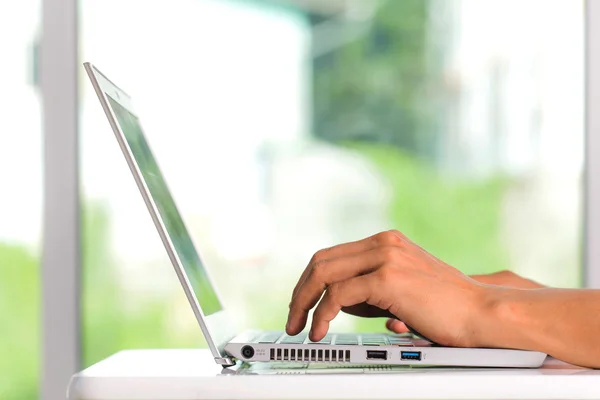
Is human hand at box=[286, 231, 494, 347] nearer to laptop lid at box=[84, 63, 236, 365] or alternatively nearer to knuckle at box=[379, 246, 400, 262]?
knuckle at box=[379, 246, 400, 262]

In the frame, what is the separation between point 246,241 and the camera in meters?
2.15

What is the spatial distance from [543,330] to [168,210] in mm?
573

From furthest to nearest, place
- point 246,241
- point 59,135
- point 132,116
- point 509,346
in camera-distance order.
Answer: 1. point 246,241
2. point 59,135
3. point 132,116
4. point 509,346

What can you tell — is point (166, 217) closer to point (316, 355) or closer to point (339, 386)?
point (316, 355)

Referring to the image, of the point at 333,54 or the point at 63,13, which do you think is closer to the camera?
the point at 63,13

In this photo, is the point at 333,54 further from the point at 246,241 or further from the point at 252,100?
the point at 246,241

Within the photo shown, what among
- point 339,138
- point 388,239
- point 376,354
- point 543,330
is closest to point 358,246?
point 388,239

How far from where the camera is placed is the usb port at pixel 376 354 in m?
0.99

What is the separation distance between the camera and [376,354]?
39.1 inches

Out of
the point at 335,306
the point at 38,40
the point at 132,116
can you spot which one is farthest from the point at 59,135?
the point at 335,306

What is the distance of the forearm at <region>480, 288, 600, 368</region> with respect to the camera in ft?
3.29

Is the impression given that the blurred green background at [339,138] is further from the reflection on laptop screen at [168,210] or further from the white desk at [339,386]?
the white desk at [339,386]

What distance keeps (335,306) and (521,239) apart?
4.14ft

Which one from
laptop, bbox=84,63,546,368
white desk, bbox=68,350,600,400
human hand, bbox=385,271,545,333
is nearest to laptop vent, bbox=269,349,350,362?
laptop, bbox=84,63,546,368
